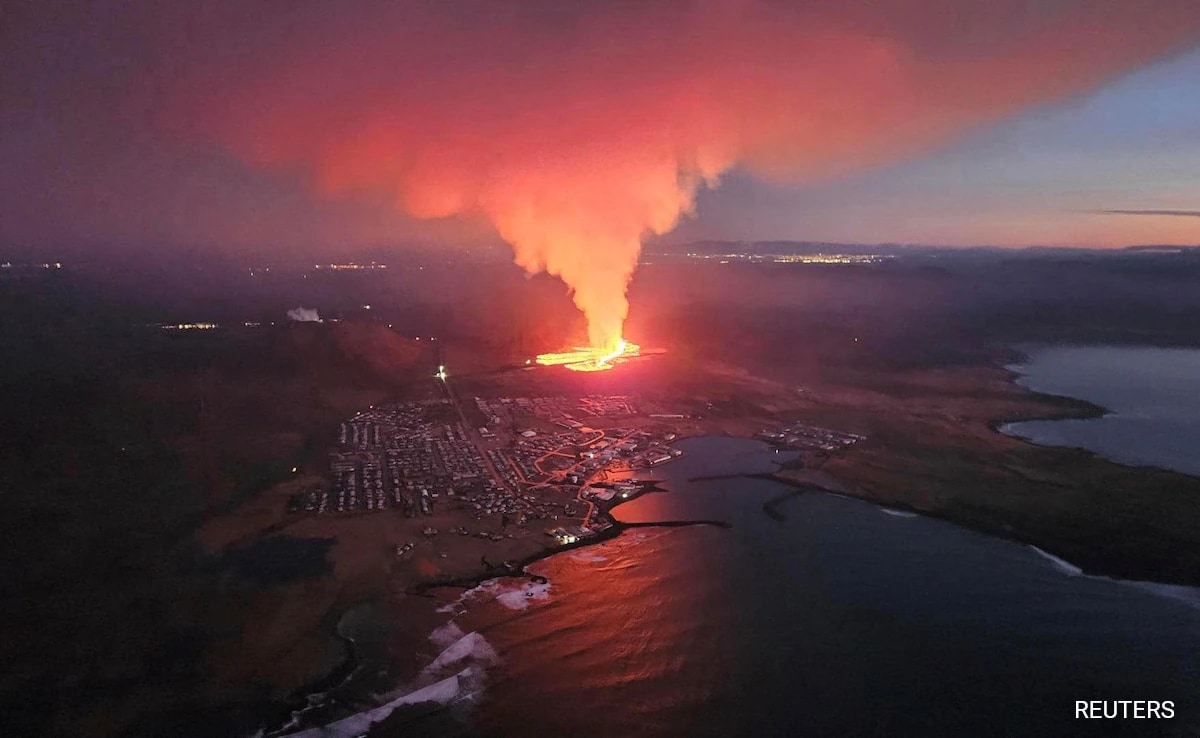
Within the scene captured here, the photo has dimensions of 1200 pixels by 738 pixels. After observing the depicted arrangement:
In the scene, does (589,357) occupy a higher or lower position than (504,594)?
higher

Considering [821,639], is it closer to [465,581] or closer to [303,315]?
[465,581]

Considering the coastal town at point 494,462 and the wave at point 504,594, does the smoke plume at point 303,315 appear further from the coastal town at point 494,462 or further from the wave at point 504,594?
the wave at point 504,594

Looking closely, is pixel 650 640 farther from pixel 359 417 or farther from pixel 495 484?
pixel 359 417

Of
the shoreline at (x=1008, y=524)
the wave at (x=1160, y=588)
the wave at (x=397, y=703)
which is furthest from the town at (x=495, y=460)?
the wave at (x=1160, y=588)

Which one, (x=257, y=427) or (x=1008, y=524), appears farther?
(x=257, y=427)

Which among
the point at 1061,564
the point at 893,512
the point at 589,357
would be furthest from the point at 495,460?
the point at 589,357

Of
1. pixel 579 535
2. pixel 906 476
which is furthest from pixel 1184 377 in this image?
pixel 579 535

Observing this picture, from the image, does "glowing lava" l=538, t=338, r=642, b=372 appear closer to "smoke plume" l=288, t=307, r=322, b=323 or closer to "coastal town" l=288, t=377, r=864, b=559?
"coastal town" l=288, t=377, r=864, b=559
